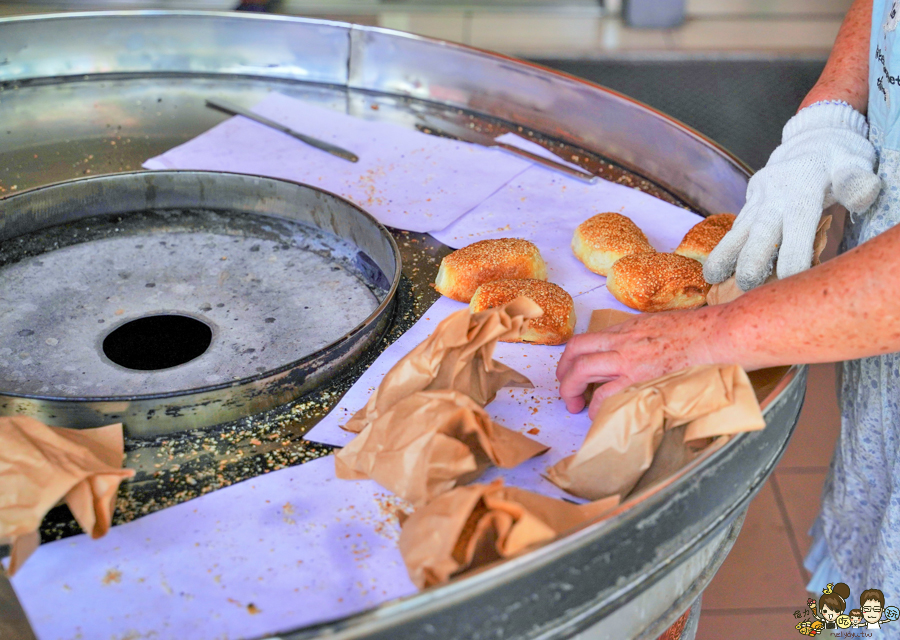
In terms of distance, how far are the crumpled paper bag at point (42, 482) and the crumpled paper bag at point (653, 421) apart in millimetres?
453

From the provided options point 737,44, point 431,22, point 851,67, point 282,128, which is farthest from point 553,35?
point 851,67

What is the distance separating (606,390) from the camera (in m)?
0.92

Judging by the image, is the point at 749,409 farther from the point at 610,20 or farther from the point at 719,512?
the point at 610,20

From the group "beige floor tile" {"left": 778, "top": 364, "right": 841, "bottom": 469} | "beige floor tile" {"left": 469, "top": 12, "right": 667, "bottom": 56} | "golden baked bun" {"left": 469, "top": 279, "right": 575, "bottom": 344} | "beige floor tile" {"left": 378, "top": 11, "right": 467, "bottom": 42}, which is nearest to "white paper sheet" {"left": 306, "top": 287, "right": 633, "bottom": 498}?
"golden baked bun" {"left": 469, "top": 279, "right": 575, "bottom": 344}

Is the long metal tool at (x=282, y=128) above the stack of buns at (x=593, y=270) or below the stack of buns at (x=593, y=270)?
above

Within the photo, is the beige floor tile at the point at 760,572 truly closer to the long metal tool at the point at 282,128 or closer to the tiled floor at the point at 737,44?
the tiled floor at the point at 737,44

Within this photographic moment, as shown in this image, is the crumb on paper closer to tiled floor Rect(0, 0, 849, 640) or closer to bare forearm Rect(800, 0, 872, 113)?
bare forearm Rect(800, 0, 872, 113)

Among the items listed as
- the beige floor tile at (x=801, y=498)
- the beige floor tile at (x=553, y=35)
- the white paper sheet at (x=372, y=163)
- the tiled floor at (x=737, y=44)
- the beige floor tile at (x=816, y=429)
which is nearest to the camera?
the white paper sheet at (x=372, y=163)

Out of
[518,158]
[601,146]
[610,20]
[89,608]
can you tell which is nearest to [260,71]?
[518,158]

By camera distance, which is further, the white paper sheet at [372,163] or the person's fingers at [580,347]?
the white paper sheet at [372,163]

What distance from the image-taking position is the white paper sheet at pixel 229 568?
2.29 ft

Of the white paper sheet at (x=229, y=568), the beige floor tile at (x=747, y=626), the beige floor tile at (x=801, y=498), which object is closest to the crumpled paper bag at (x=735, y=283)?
the white paper sheet at (x=229, y=568)

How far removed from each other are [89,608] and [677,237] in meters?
0.99

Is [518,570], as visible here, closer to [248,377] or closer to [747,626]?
[248,377]
